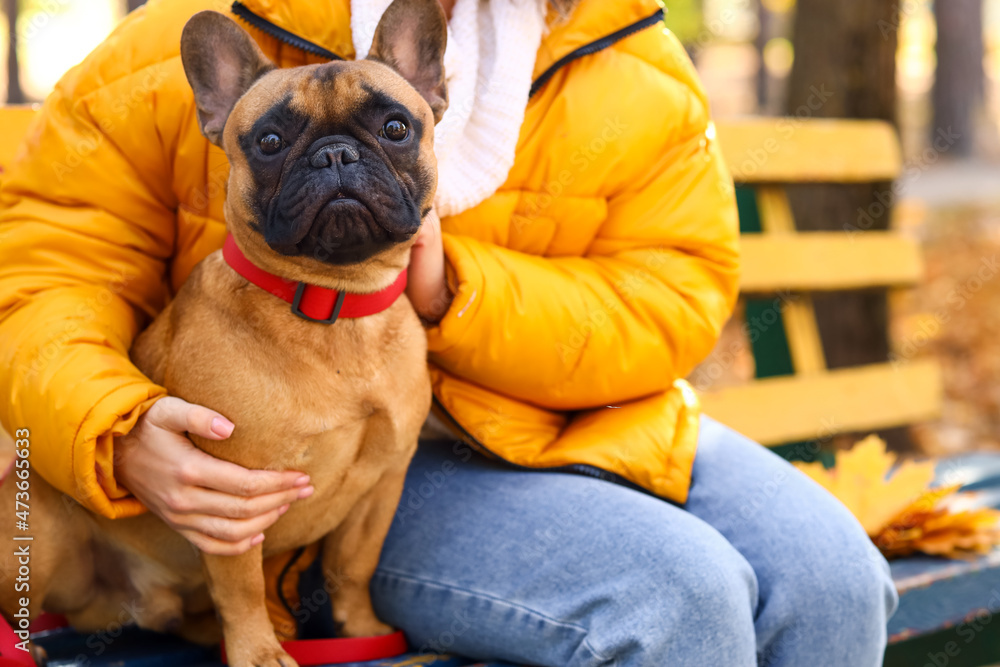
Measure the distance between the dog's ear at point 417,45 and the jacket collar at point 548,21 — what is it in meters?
0.14

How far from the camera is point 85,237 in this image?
1712 mm

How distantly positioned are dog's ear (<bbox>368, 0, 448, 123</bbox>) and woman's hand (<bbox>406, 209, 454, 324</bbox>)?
0.79 ft

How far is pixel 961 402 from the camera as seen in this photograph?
5281mm

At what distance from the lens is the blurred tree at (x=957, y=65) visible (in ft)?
35.7

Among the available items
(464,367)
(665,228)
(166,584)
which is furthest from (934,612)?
(166,584)

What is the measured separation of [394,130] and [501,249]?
1.35 feet

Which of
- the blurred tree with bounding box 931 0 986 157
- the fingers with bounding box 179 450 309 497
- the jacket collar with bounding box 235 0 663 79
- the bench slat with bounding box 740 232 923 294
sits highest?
the jacket collar with bounding box 235 0 663 79

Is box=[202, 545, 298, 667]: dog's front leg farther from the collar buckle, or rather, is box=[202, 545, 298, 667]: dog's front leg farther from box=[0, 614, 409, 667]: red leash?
the collar buckle

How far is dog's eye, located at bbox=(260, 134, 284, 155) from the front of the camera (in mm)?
1519

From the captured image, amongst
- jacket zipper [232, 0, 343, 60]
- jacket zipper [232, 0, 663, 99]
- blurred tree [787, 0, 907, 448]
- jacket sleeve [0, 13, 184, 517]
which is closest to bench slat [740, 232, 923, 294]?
blurred tree [787, 0, 907, 448]

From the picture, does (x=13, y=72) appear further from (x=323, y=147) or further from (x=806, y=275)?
(x=323, y=147)

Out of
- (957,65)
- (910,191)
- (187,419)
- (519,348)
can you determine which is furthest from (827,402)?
(957,65)

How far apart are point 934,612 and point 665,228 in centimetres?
116

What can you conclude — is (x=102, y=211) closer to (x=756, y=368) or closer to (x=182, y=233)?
(x=182, y=233)
